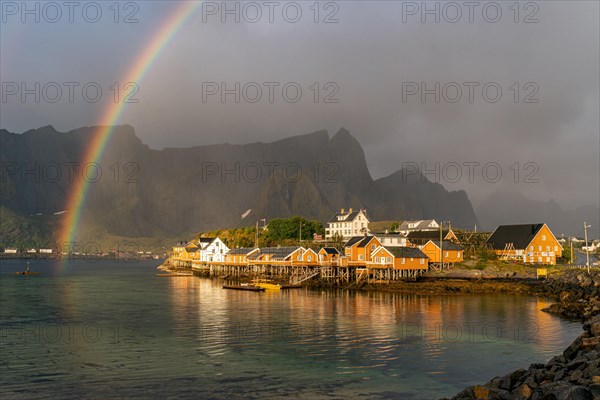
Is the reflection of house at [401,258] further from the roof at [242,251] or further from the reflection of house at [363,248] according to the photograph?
the roof at [242,251]

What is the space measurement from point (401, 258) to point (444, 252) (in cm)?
991

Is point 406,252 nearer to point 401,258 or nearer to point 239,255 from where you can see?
point 401,258

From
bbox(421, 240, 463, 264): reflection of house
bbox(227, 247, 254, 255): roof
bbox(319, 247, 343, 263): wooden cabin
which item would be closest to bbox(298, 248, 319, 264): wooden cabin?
bbox(319, 247, 343, 263): wooden cabin

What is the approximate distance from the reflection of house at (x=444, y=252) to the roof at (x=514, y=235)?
14.2 meters

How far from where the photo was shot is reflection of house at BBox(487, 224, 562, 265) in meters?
96.4

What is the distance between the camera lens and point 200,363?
32031 millimetres

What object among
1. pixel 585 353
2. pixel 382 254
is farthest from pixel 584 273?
pixel 585 353

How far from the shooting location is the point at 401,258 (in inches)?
3344

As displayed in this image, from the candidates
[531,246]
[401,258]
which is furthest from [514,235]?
[401,258]

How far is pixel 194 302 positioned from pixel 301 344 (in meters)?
33.4

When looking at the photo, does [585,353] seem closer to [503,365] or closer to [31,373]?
[503,365]

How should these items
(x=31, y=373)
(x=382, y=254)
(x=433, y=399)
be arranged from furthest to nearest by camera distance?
1. (x=382, y=254)
2. (x=31, y=373)
3. (x=433, y=399)

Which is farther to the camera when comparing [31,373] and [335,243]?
[335,243]

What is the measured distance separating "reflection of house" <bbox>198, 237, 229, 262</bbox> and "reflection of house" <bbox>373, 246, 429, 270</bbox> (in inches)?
1941
